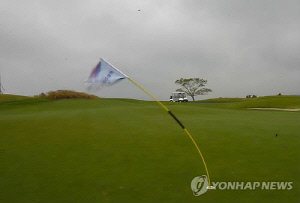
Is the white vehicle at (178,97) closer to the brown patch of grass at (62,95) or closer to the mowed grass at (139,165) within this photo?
the brown patch of grass at (62,95)

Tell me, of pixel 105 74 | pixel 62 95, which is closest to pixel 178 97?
pixel 62 95

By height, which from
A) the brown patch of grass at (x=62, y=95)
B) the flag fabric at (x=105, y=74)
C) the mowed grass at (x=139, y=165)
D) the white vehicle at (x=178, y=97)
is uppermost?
the white vehicle at (x=178, y=97)

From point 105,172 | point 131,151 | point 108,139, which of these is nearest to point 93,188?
point 105,172

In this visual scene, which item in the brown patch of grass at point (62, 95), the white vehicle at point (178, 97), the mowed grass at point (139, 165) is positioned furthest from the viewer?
the white vehicle at point (178, 97)

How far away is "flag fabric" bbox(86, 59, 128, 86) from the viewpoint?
536cm

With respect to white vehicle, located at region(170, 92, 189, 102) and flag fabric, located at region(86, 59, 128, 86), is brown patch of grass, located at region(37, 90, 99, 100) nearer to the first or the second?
white vehicle, located at region(170, 92, 189, 102)

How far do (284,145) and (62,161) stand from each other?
6.16m

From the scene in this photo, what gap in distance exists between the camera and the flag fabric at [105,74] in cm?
536

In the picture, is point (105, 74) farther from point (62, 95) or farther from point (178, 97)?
point (178, 97)

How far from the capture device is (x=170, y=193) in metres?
5.08

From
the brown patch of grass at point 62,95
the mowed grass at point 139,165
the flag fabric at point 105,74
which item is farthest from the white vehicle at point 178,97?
the flag fabric at point 105,74

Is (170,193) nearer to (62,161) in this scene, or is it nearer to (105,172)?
(105,172)

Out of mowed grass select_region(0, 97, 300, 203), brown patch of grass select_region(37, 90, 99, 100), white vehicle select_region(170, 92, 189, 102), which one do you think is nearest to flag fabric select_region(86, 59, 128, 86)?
mowed grass select_region(0, 97, 300, 203)

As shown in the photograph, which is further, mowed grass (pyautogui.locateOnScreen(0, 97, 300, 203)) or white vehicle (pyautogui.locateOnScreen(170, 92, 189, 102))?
white vehicle (pyautogui.locateOnScreen(170, 92, 189, 102))
